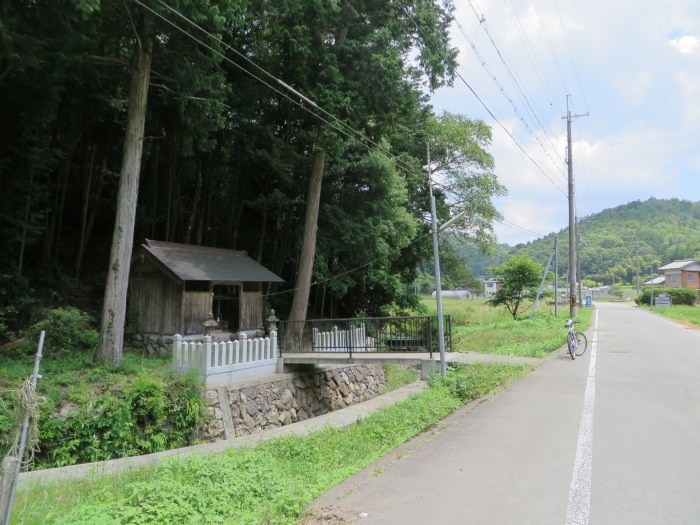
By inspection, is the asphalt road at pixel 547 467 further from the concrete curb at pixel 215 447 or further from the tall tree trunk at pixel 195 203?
the tall tree trunk at pixel 195 203

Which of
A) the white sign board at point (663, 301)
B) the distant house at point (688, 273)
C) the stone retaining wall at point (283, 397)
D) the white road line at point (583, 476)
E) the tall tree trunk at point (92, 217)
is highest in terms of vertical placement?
the distant house at point (688, 273)

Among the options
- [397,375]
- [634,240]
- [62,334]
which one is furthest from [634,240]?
[62,334]

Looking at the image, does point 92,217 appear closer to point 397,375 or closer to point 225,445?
point 397,375

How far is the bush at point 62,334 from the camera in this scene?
1134 cm

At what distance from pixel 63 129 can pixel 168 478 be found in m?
16.0

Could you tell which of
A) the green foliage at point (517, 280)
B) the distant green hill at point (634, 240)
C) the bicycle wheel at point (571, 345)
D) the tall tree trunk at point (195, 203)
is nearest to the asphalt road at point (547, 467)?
the bicycle wheel at point (571, 345)

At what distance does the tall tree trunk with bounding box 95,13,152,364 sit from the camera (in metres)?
10.5

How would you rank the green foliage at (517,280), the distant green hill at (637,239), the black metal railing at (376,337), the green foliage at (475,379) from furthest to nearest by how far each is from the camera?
the distant green hill at (637,239) < the green foliage at (517,280) < the black metal railing at (376,337) < the green foliage at (475,379)

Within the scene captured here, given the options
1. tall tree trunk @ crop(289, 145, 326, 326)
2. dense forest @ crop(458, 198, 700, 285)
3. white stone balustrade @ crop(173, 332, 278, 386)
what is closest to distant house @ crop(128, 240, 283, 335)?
tall tree trunk @ crop(289, 145, 326, 326)

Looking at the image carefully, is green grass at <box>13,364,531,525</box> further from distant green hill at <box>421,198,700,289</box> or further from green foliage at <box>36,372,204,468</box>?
distant green hill at <box>421,198,700,289</box>

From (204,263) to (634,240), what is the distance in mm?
86651

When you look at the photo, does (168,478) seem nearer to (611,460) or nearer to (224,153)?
(611,460)

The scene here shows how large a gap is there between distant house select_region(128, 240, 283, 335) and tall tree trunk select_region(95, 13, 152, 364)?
1869 millimetres

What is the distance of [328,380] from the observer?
13047 millimetres
